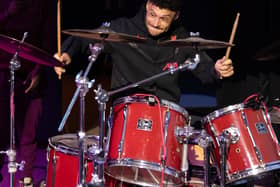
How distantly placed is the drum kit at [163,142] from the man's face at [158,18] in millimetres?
388

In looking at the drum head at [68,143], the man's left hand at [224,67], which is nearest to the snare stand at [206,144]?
the man's left hand at [224,67]

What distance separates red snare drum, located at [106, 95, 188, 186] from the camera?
2473 millimetres

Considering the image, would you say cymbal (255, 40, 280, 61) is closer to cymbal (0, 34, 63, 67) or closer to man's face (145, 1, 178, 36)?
man's face (145, 1, 178, 36)

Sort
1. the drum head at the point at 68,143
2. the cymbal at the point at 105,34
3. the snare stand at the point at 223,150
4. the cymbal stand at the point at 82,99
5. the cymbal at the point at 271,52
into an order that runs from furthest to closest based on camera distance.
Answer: the cymbal at the point at 271,52
the drum head at the point at 68,143
the snare stand at the point at 223,150
the cymbal at the point at 105,34
the cymbal stand at the point at 82,99

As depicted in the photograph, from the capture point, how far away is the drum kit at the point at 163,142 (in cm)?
247

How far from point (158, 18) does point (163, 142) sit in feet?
3.00

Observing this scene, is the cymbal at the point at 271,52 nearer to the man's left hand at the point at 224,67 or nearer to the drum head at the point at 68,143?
the man's left hand at the point at 224,67

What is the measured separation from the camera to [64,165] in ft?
8.79

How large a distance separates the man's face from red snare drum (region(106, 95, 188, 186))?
0.68 meters

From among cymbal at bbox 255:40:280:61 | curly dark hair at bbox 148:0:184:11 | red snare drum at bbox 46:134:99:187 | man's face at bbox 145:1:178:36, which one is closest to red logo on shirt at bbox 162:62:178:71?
man's face at bbox 145:1:178:36

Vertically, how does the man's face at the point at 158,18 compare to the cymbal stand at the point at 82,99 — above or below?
above

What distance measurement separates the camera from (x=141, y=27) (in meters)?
3.25

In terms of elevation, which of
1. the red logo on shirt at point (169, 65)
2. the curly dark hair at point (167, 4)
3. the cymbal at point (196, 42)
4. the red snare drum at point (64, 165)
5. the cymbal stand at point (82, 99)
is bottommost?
the red snare drum at point (64, 165)

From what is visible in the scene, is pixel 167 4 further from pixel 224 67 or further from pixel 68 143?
pixel 68 143
